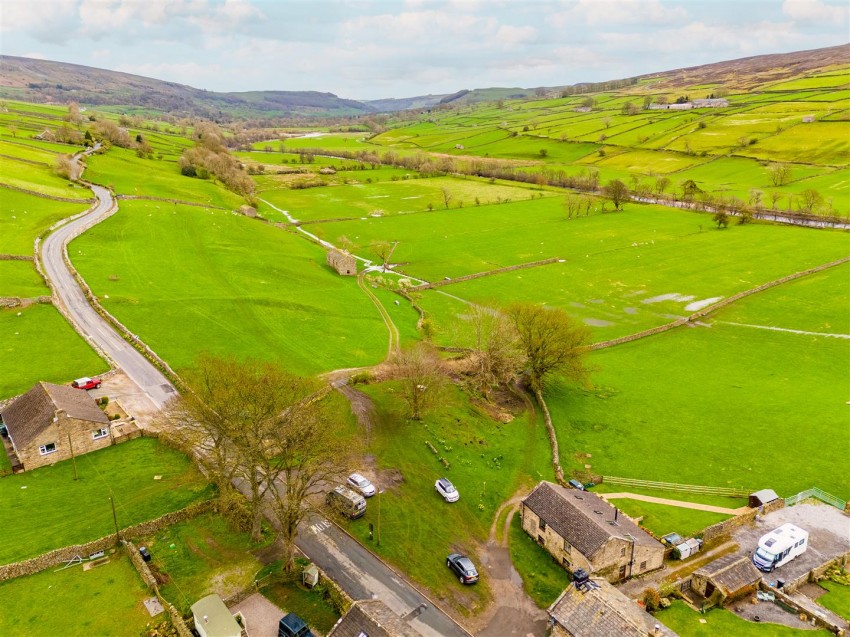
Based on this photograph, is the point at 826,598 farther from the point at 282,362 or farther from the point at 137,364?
the point at 137,364

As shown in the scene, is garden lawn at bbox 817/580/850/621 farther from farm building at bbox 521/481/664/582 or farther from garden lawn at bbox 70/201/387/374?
garden lawn at bbox 70/201/387/374

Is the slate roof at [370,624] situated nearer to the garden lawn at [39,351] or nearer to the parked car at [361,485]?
the parked car at [361,485]

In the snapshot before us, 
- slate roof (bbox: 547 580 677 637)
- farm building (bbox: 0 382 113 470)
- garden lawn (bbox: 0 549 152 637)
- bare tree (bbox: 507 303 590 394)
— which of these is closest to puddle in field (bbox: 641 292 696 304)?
bare tree (bbox: 507 303 590 394)

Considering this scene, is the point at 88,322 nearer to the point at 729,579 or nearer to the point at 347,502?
the point at 347,502

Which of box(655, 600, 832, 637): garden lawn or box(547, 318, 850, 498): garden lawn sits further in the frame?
box(547, 318, 850, 498): garden lawn

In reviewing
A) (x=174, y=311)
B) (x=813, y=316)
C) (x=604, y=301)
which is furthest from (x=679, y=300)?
(x=174, y=311)

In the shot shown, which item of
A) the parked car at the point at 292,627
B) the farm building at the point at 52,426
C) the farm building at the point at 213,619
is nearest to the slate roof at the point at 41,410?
the farm building at the point at 52,426
